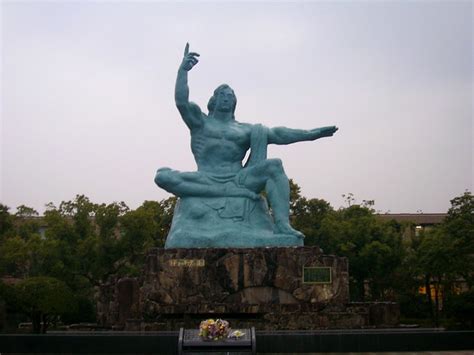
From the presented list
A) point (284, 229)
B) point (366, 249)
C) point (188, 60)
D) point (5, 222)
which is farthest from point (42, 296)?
point (366, 249)

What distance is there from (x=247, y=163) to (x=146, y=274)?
3242 millimetres

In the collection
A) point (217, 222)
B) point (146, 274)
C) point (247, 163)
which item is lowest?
point (146, 274)

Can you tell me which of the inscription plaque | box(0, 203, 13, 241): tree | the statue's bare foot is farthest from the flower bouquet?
box(0, 203, 13, 241): tree

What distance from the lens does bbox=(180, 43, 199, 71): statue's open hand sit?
14.5 meters

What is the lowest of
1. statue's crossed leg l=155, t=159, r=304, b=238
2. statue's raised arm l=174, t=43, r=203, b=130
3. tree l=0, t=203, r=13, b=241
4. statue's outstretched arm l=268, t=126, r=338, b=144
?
statue's crossed leg l=155, t=159, r=304, b=238

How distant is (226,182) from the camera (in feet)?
48.0

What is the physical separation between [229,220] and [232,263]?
112 centimetres

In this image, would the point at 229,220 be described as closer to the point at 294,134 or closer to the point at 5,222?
the point at 294,134

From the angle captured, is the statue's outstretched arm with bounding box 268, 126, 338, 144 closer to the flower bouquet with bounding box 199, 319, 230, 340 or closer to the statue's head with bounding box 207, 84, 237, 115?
the statue's head with bounding box 207, 84, 237, 115

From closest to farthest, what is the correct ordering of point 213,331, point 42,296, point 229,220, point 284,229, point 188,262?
1. point 213,331
2. point 188,262
3. point 284,229
4. point 229,220
5. point 42,296

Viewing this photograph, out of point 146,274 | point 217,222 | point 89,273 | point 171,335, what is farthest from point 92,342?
point 89,273

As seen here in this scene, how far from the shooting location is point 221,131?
49.4ft

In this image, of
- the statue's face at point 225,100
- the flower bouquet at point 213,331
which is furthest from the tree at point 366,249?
the flower bouquet at point 213,331

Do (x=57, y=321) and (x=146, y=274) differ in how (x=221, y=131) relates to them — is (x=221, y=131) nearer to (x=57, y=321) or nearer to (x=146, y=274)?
(x=146, y=274)
